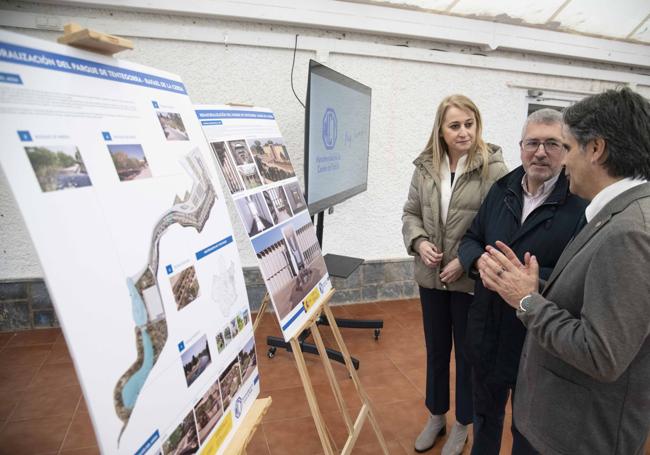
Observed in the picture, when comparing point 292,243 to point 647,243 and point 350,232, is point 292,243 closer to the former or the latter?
point 647,243

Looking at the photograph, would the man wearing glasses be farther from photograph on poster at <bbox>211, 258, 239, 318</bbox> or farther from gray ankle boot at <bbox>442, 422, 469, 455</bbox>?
photograph on poster at <bbox>211, 258, 239, 318</bbox>

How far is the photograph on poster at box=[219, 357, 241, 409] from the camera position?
106 centimetres

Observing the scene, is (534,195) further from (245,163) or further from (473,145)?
(245,163)

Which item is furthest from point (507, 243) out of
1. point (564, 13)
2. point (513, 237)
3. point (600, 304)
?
point (564, 13)

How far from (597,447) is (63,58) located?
1.47 m

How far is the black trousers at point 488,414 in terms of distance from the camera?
60.5 inches

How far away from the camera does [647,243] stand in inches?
33.8

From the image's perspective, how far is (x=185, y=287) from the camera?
93cm

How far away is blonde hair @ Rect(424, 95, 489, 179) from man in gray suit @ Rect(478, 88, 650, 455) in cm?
70

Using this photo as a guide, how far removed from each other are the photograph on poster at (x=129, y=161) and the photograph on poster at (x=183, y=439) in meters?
0.55

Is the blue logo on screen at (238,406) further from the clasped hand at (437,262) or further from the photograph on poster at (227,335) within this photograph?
the clasped hand at (437,262)

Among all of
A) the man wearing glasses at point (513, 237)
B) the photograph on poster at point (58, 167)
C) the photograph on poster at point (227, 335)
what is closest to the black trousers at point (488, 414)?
the man wearing glasses at point (513, 237)

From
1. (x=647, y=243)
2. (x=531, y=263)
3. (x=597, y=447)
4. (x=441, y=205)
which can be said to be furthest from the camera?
(x=441, y=205)

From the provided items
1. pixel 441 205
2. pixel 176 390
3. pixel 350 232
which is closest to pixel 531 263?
pixel 441 205
